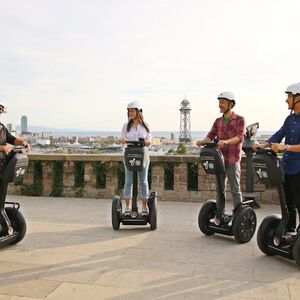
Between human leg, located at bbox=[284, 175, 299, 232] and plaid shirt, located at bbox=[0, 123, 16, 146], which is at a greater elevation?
Answer: plaid shirt, located at bbox=[0, 123, 16, 146]

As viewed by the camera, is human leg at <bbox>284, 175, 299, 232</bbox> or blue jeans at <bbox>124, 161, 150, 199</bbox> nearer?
human leg at <bbox>284, 175, 299, 232</bbox>

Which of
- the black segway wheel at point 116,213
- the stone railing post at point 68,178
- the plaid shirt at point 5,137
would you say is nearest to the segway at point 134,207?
the black segway wheel at point 116,213

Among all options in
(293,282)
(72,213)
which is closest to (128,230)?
(72,213)

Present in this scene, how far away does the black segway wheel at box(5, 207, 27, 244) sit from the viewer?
4.79 meters

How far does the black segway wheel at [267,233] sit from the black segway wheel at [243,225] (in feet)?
1.51

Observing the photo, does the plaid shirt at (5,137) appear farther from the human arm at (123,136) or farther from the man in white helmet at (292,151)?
the man in white helmet at (292,151)

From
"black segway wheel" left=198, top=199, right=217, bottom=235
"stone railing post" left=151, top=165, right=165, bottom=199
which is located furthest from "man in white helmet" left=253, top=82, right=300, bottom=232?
"stone railing post" left=151, top=165, right=165, bottom=199

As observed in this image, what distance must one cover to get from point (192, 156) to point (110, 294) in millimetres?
4755

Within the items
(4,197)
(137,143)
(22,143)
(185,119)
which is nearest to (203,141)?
(137,143)

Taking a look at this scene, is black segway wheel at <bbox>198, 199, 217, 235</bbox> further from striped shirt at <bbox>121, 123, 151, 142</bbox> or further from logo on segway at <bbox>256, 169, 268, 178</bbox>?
logo on segway at <bbox>256, 169, 268, 178</bbox>

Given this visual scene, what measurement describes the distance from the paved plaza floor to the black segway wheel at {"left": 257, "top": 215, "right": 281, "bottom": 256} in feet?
0.33

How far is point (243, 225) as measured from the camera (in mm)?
4934

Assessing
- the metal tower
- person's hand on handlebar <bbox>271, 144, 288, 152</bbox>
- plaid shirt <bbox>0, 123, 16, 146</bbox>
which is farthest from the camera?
the metal tower

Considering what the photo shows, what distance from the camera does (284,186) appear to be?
4.30 meters
